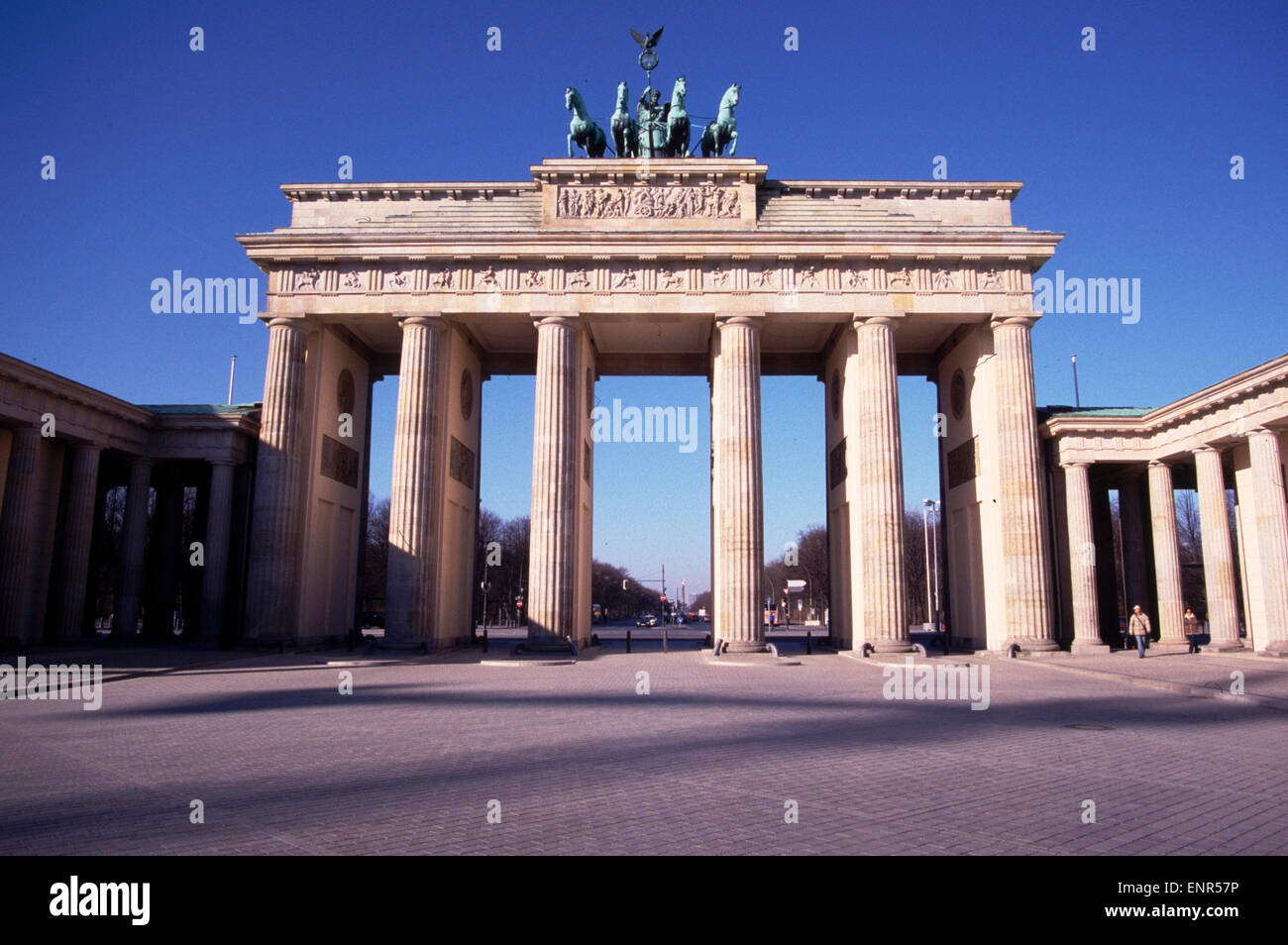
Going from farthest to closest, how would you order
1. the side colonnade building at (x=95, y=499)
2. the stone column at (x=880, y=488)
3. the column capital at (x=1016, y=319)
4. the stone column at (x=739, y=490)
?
the column capital at (x=1016, y=319) → the stone column at (x=739, y=490) → the stone column at (x=880, y=488) → the side colonnade building at (x=95, y=499)

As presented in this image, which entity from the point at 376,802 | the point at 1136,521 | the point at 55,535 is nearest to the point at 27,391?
the point at 55,535

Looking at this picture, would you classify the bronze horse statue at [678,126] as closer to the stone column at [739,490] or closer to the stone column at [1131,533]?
the stone column at [739,490]

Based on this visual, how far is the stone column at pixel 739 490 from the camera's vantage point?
30.2m

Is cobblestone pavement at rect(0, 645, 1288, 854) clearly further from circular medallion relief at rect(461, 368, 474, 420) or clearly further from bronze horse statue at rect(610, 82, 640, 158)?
bronze horse statue at rect(610, 82, 640, 158)

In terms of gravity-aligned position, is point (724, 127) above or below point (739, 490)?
above

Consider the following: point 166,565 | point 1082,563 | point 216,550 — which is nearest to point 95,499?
point 166,565

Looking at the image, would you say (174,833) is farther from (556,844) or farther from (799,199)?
(799,199)

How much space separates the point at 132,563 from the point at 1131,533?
140 feet

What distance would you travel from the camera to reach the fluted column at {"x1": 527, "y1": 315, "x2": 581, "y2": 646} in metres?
30.2

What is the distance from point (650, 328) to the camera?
35.3 m

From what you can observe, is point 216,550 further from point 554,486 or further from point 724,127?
point 724,127

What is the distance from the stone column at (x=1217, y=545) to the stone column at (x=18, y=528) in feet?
135

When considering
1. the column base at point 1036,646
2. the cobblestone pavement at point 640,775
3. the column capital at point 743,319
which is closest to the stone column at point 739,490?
the column capital at point 743,319

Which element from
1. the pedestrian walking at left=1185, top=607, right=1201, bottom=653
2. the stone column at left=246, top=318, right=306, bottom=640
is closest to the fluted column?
the stone column at left=246, top=318, right=306, bottom=640
